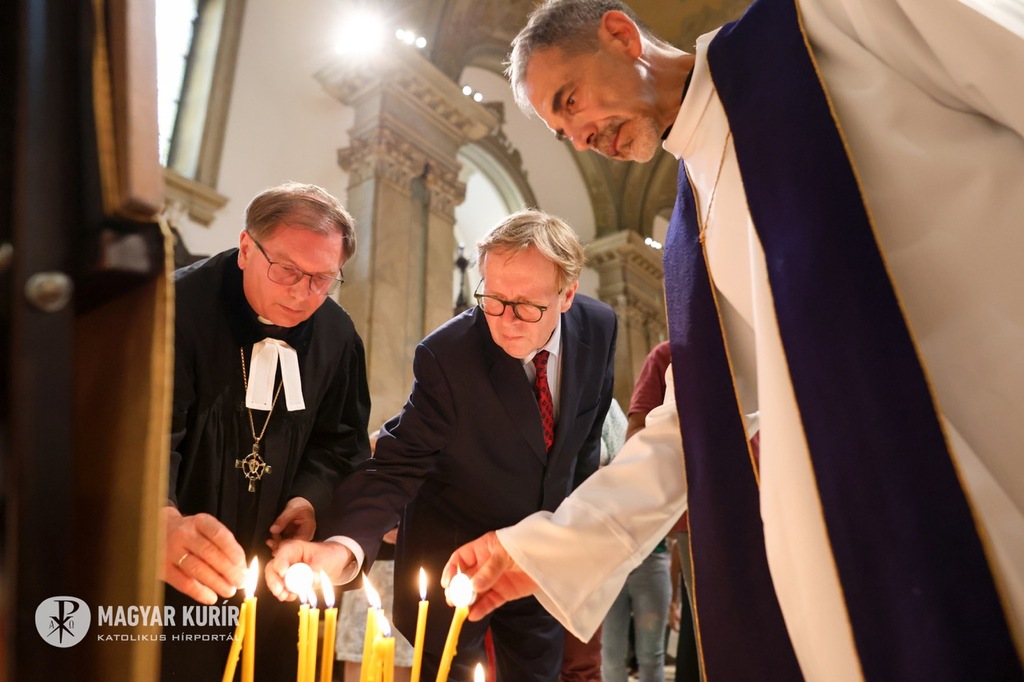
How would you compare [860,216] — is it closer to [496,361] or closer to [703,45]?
[703,45]

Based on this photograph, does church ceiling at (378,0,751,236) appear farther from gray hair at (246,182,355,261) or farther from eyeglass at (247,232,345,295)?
eyeglass at (247,232,345,295)

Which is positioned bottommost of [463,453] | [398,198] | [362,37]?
[463,453]

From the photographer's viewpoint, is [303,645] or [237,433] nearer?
[303,645]

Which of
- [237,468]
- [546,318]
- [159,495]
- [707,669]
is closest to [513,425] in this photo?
[546,318]

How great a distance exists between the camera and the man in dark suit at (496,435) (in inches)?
90.4

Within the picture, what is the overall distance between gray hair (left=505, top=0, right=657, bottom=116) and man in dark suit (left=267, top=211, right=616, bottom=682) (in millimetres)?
631

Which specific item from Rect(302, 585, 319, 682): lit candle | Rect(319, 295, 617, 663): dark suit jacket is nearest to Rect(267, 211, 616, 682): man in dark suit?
Rect(319, 295, 617, 663): dark suit jacket

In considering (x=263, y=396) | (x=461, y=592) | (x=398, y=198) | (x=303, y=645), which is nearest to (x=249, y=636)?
(x=303, y=645)

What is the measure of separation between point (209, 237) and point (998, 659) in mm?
6160

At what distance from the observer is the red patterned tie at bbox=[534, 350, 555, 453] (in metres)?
2.47

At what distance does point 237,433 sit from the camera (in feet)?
7.38

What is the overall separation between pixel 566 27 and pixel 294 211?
41.4 inches

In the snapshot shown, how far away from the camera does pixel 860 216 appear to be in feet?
4.17

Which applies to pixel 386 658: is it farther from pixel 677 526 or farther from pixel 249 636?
pixel 677 526
